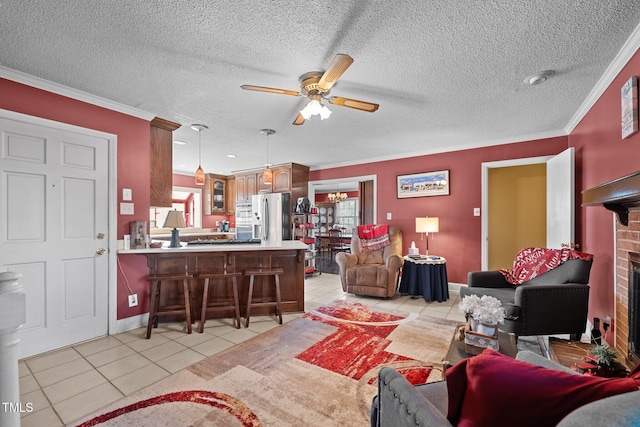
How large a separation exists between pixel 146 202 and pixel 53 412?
6.68 feet

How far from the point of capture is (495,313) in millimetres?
1619

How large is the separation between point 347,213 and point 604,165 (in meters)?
7.83

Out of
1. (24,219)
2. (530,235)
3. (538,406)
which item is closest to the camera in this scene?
(538,406)

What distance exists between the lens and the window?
9977mm

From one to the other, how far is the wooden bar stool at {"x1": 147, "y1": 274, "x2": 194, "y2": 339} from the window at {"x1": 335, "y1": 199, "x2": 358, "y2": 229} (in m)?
7.41

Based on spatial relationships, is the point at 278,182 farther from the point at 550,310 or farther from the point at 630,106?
the point at 630,106

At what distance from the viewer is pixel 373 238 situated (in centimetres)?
461

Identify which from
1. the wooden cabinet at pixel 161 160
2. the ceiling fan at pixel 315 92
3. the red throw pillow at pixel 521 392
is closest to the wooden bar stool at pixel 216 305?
the wooden cabinet at pixel 161 160

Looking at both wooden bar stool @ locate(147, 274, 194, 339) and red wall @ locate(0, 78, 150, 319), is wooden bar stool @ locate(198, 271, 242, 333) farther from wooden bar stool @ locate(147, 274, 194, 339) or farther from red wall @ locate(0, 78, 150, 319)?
Result: red wall @ locate(0, 78, 150, 319)

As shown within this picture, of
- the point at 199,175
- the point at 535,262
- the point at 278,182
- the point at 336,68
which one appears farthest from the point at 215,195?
the point at 535,262

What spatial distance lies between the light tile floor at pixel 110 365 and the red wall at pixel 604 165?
4.48ft

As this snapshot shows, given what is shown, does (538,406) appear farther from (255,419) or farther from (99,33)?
(99,33)

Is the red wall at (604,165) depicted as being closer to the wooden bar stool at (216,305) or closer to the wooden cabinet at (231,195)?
the wooden bar stool at (216,305)

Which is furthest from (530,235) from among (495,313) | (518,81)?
Answer: (495,313)
